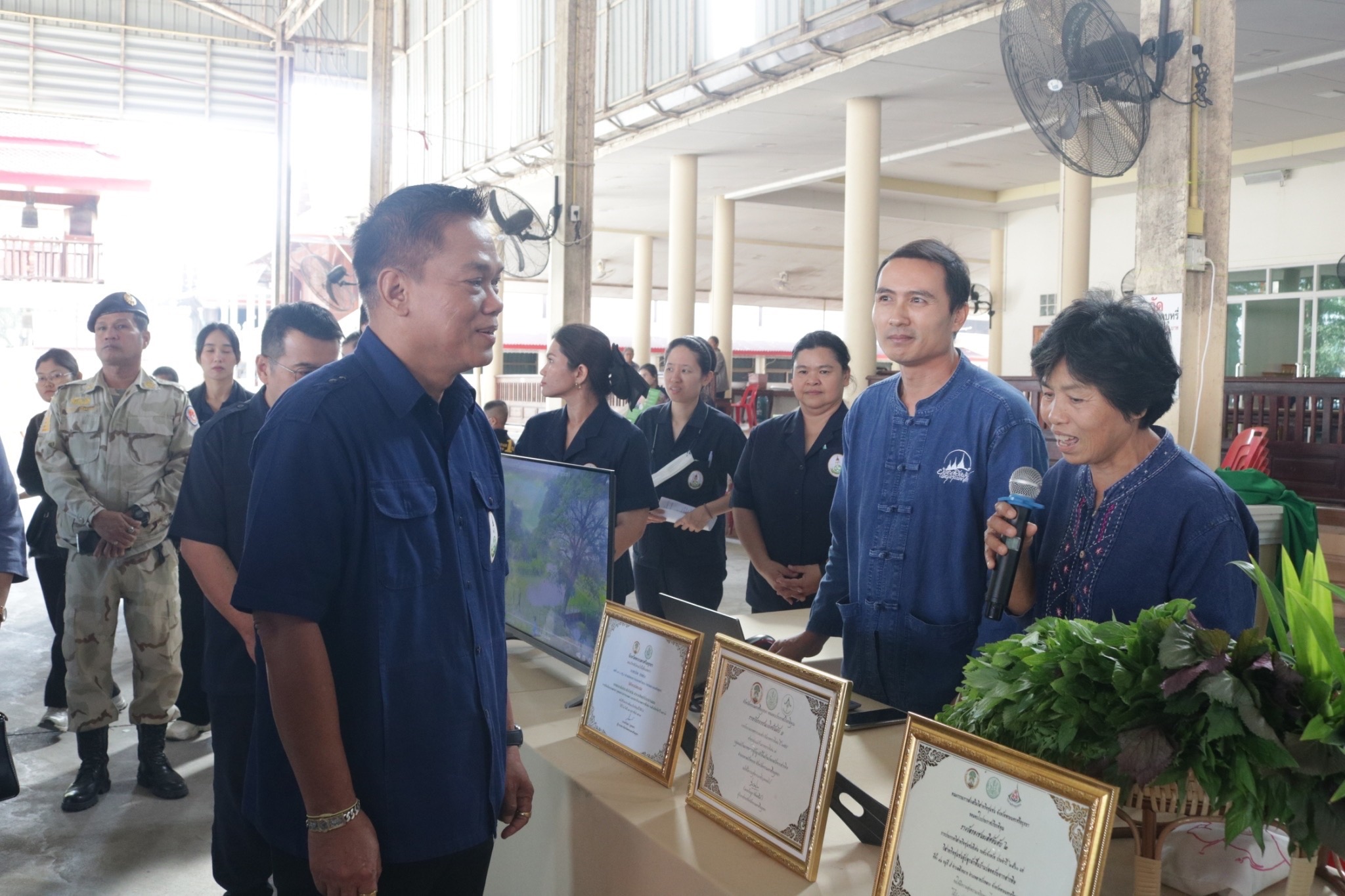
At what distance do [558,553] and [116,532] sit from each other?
6.22 feet

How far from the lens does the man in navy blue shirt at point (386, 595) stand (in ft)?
4.42

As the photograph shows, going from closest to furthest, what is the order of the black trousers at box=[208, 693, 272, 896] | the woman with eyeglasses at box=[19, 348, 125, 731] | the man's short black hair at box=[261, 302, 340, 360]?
the black trousers at box=[208, 693, 272, 896] → the man's short black hair at box=[261, 302, 340, 360] → the woman with eyeglasses at box=[19, 348, 125, 731]

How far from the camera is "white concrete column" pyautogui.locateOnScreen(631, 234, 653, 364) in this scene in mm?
17986

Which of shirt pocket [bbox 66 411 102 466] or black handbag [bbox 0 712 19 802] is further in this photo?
shirt pocket [bbox 66 411 102 466]

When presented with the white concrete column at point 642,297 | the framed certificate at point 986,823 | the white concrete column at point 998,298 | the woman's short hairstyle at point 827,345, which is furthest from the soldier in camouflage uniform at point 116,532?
the white concrete column at point 998,298

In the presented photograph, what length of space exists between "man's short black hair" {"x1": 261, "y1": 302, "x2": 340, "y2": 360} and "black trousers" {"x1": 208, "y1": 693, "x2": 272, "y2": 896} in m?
0.89

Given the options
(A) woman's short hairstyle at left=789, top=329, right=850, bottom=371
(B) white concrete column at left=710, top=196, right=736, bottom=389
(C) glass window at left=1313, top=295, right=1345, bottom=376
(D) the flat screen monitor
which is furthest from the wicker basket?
(C) glass window at left=1313, top=295, right=1345, bottom=376

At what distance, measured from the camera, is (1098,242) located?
17.2 metres

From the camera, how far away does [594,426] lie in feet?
10.4

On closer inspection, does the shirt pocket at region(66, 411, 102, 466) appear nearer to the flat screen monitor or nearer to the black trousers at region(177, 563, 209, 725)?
the black trousers at region(177, 563, 209, 725)

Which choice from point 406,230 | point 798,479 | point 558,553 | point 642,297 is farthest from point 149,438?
point 642,297

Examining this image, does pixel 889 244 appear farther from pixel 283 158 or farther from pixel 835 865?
pixel 835 865

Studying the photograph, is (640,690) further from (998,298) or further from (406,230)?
(998,298)

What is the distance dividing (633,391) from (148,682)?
6.37ft
